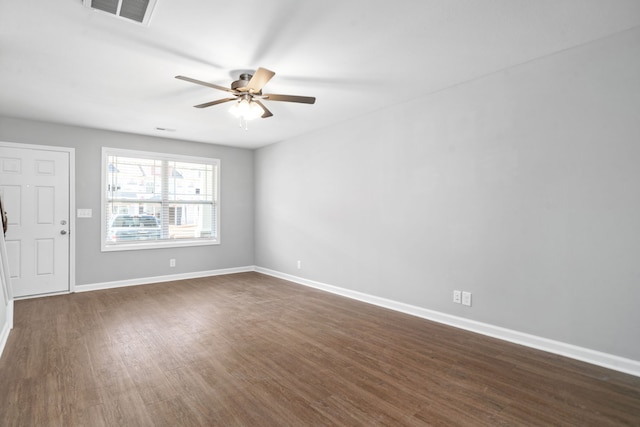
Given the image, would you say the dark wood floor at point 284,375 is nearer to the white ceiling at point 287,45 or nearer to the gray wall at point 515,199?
the gray wall at point 515,199

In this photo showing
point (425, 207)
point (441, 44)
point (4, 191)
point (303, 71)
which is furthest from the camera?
point (4, 191)

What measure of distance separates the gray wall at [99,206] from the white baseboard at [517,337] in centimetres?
288

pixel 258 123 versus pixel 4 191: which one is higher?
pixel 258 123

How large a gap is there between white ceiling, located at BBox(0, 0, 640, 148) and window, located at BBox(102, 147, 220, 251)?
61.5 inches

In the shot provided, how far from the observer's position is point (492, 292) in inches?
124

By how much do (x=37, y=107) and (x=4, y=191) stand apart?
4.26 feet

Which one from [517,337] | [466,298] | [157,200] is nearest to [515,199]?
[466,298]

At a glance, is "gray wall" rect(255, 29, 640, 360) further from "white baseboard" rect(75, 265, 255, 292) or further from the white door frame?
the white door frame

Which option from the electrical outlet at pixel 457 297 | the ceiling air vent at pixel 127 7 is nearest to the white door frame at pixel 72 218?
the ceiling air vent at pixel 127 7

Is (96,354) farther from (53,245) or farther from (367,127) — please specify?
(367,127)

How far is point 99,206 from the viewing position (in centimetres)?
511

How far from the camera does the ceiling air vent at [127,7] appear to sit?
2.07 meters

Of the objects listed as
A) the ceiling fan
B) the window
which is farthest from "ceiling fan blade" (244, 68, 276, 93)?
the window

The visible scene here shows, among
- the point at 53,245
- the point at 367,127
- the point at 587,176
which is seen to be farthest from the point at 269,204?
the point at 587,176
